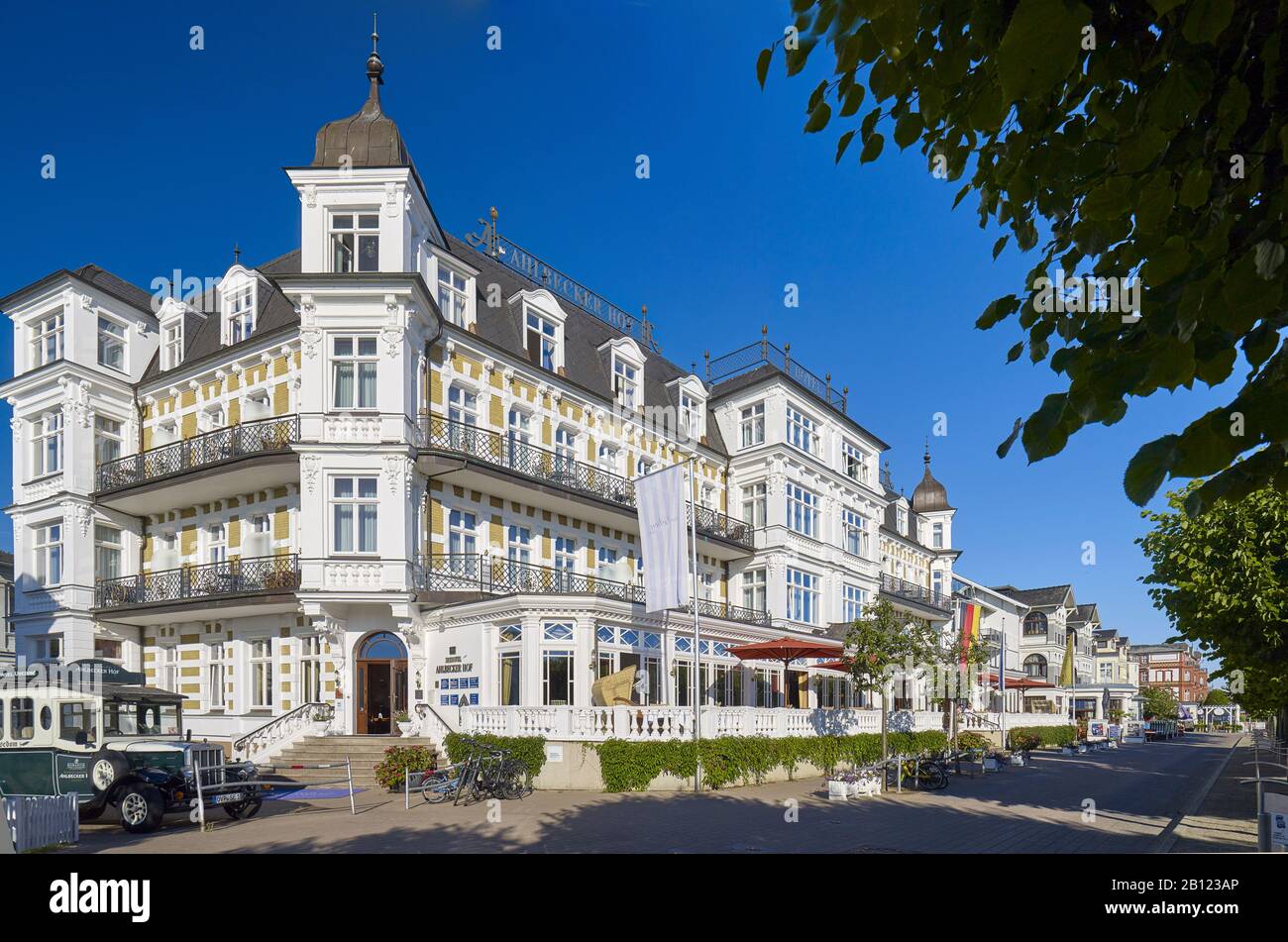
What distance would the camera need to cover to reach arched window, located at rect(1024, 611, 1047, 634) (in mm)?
86625

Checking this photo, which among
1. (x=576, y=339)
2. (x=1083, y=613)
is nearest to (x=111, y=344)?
(x=576, y=339)

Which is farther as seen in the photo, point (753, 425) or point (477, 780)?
point (753, 425)

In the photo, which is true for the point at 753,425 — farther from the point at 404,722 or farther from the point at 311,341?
the point at 404,722

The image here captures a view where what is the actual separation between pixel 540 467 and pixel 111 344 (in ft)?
51.2

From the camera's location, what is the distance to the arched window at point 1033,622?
284ft

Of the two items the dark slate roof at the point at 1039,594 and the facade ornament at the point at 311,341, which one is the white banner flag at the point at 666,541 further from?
the dark slate roof at the point at 1039,594

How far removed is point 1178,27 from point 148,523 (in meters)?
33.8

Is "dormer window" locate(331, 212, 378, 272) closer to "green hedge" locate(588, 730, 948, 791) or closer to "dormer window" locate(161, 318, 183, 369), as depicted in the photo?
"dormer window" locate(161, 318, 183, 369)

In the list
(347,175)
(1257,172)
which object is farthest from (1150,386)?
(347,175)

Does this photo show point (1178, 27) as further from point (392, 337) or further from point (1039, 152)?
point (392, 337)

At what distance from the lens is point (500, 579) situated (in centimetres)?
2803

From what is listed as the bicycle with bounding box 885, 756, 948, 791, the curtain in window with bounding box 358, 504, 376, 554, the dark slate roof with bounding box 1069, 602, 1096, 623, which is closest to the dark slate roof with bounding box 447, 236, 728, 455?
the curtain in window with bounding box 358, 504, 376, 554
